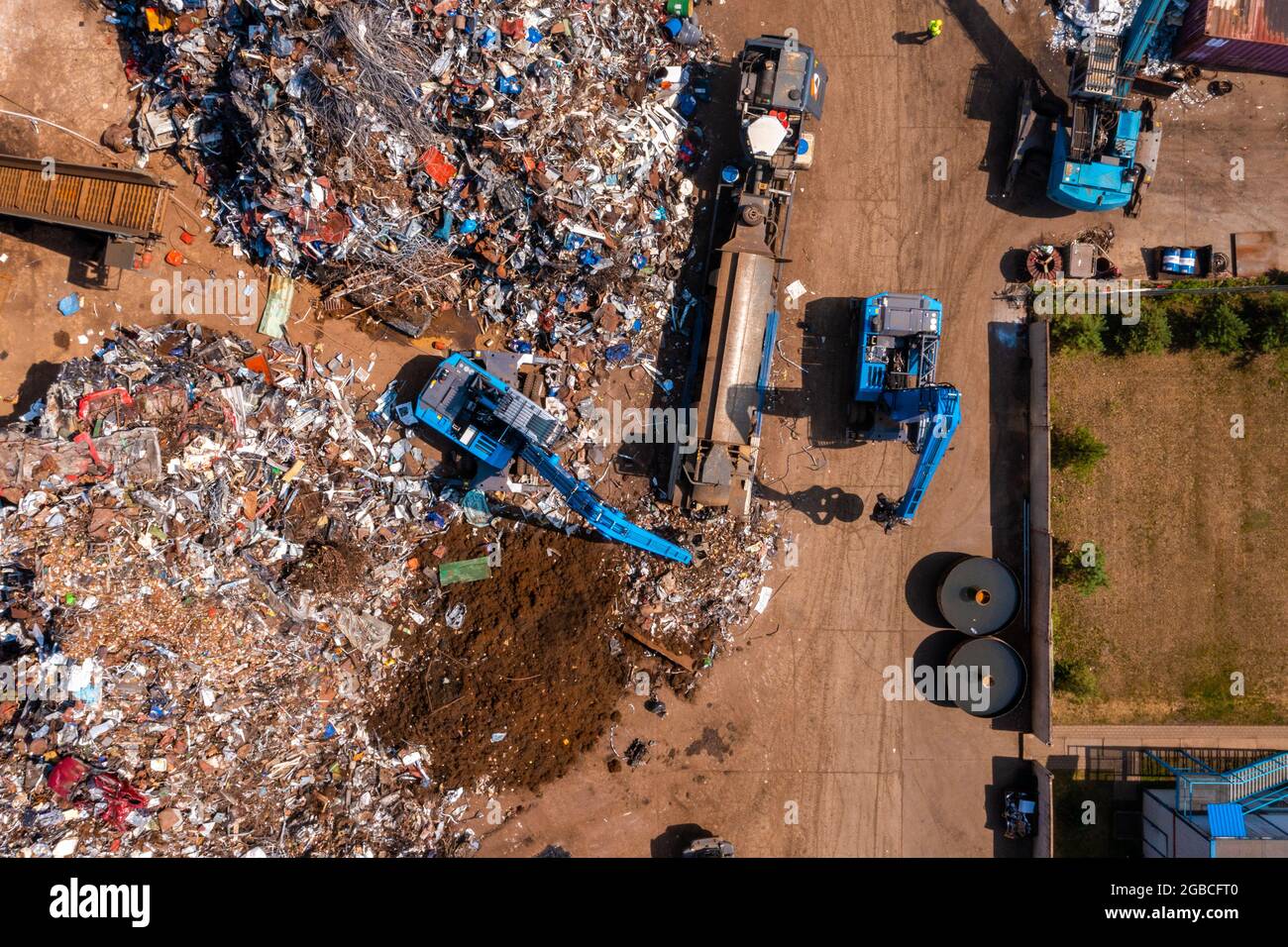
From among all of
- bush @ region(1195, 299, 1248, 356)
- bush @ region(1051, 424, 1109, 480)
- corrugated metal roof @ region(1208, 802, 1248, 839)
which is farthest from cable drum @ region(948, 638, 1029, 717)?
bush @ region(1195, 299, 1248, 356)

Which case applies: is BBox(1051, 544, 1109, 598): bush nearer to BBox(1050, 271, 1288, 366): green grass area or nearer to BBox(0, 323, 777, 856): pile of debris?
BBox(1050, 271, 1288, 366): green grass area

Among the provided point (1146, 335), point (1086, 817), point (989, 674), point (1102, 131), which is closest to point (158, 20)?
point (1102, 131)

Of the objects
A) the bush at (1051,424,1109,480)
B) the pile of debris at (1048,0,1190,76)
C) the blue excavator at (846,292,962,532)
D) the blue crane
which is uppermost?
the pile of debris at (1048,0,1190,76)

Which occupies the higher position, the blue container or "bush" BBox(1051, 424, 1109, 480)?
the blue container

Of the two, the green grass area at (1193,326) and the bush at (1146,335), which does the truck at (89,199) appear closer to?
the green grass area at (1193,326)

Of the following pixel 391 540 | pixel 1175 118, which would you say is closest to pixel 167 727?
pixel 391 540

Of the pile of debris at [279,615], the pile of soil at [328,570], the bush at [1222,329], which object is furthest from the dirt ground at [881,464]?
the pile of soil at [328,570]
